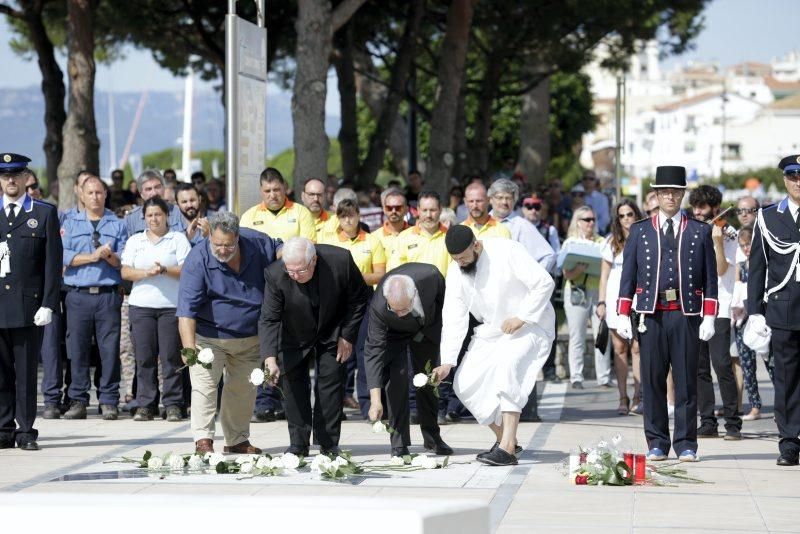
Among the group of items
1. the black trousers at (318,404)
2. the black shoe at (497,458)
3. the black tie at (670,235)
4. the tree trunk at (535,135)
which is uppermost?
the tree trunk at (535,135)

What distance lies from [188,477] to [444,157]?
1343 cm

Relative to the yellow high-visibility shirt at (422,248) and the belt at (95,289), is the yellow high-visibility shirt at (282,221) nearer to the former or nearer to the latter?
the yellow high-visibility shirt at (422,248)

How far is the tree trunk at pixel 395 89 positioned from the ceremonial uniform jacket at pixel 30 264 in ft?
44.8

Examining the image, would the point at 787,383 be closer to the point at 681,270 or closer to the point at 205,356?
the point at 681,270

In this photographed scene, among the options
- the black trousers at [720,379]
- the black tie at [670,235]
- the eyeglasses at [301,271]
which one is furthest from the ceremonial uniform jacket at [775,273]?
the eyeglasses at [301,271]

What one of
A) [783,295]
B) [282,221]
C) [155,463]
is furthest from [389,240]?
[155,463]

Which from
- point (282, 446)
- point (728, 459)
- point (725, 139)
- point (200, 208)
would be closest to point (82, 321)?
point (200, 208)

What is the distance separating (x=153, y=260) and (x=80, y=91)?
8.13 meters

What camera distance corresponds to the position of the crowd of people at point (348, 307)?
10164 mm

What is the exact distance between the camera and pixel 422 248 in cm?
1261

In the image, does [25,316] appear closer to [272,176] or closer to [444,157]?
[272,176]

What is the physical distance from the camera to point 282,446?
36.9 feet

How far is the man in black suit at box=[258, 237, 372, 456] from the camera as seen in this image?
10102mm

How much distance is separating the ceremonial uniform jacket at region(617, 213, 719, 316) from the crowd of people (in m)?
0.01
